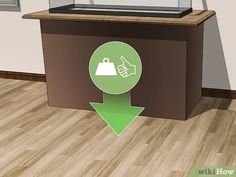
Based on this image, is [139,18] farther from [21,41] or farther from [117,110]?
[21,41]

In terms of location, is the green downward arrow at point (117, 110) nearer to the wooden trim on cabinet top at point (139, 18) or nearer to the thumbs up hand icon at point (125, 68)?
the thumbs up hand icon at point (125, 68)

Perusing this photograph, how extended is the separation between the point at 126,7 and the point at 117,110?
0.76 meters

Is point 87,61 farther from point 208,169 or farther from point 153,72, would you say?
point 208,169

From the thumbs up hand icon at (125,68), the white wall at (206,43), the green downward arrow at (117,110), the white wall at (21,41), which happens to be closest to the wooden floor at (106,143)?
the green downward arrow at (117,110)

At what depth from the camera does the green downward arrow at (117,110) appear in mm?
2949

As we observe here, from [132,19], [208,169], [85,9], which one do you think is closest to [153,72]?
[132,19]

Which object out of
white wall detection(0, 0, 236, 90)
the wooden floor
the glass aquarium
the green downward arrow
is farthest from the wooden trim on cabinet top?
the wooden floor

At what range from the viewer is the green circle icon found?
9.55 ft

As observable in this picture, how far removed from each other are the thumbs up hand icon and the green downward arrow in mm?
144

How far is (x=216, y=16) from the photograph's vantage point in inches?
124

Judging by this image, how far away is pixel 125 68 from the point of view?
117 inches

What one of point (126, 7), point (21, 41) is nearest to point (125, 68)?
point (126, 7)

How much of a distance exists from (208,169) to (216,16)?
1.35m

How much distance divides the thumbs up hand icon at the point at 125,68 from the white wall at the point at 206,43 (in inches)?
26.9
